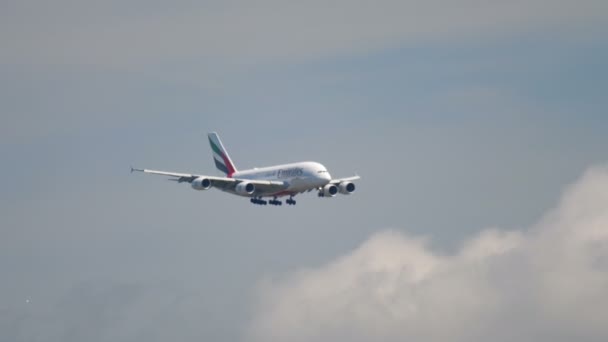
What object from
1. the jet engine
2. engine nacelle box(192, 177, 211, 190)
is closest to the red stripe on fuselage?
engine nacelle box(192, 177, 211, 190)

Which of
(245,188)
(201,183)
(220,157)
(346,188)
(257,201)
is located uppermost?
(220,157)

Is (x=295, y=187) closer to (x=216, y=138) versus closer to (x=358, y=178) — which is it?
(x=358, y=178)

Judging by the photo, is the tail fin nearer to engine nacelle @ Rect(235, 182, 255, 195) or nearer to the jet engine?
engine nacelle @ Rect(235, 182, 255, 195)

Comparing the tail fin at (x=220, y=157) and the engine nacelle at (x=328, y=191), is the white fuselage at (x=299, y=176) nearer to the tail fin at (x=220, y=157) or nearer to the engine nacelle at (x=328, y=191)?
the engine nacelle at (x=328, y=191)

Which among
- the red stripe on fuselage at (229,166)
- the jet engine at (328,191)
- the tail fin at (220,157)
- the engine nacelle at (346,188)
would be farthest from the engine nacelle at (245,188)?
the tail fin at (220,157)

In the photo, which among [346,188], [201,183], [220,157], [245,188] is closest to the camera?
[201,183]

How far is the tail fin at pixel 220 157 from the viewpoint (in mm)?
162500

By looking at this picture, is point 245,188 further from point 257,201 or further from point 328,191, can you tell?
point 328,191

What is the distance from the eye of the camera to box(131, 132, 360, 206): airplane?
453 feet

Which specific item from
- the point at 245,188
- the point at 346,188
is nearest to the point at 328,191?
the point at 346,188

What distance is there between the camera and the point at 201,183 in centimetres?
13762

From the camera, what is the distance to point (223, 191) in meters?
146

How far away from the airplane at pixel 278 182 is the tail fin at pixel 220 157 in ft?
47.7

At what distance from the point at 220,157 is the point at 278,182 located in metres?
25.8
